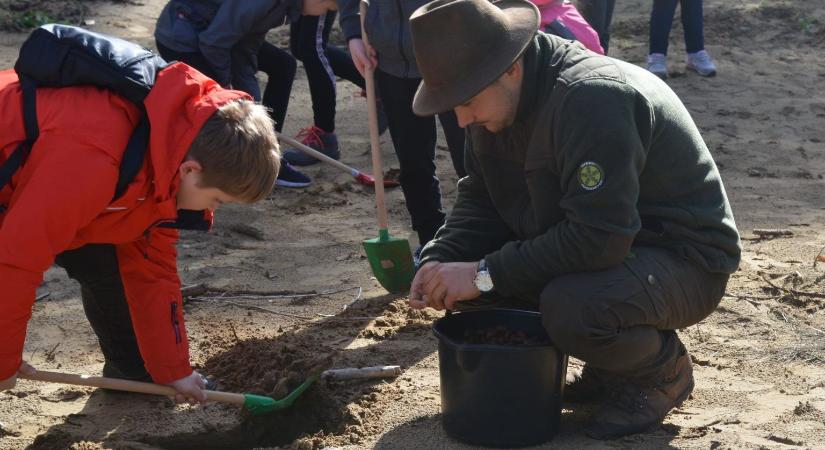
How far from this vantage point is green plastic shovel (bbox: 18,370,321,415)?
340cm

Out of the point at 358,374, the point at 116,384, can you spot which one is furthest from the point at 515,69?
the point at 116,384

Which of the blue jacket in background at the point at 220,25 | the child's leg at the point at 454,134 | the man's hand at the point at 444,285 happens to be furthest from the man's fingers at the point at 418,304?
the blue jacket in background at the point at 220,25

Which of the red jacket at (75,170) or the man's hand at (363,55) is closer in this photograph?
the red jacket at (75,170)

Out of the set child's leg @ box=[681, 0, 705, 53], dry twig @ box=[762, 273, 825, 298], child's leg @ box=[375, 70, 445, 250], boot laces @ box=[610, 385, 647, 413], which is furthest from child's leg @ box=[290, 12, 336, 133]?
boot laces @ box=[610, 385, 647, 413]

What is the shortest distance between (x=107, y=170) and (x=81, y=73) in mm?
284

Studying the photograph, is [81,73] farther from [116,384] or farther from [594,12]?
[594,12]

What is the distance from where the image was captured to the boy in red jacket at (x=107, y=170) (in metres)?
2.91

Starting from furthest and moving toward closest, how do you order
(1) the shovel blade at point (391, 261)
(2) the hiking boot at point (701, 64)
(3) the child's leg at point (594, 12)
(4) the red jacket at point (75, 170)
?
(2) the hiking boot at point (701, 64) < (3) the child's leg at point (594, 12) < (1) the shovel blade at point (391, 261) < (4) the red jacket at point (75, 170)

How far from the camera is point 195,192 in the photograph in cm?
314

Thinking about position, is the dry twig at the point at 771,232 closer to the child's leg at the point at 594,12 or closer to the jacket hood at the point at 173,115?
the child's leg at the point at 594,12

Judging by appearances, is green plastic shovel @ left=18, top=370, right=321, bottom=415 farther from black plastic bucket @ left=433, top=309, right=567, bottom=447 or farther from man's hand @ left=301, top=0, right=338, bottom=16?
man's hand @ left=301, top=0, right=338, bottom=16

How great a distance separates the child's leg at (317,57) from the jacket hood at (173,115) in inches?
139

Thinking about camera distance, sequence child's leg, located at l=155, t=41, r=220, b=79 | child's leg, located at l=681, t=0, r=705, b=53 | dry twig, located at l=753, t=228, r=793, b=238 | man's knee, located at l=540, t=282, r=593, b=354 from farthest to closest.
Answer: child's leg, located at l=681, t=0, r=705, b=53 → child's leg, located at l=155, t=41, r=220, b=79 → dry twig, located at l=753, t=228, r=793, b=238 → man's knee, located at l=540, t=282, r=593, b=354

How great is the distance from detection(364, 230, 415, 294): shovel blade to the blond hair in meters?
1.62
